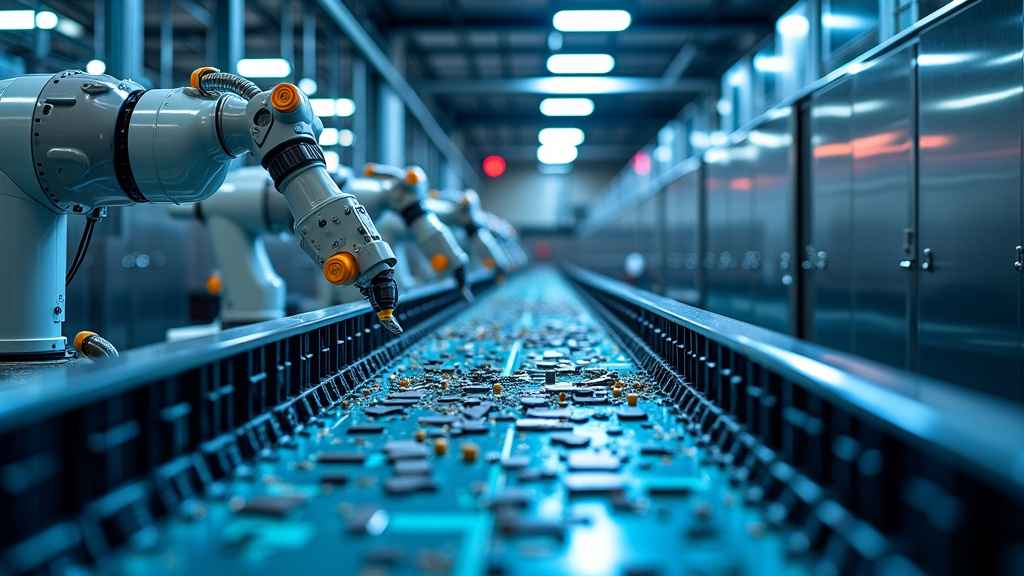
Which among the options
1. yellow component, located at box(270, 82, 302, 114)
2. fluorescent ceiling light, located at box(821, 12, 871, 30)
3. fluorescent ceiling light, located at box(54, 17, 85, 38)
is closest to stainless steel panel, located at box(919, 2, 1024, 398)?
fluorescent ceiling light, located at box(821, 12, 871, 30)

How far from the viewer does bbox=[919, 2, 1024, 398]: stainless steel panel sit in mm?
3889

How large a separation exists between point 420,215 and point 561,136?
19.5 metres

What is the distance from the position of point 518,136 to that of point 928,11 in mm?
22226

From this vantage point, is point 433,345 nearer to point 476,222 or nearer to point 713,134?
point 476,222

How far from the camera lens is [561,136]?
2431 centimetres

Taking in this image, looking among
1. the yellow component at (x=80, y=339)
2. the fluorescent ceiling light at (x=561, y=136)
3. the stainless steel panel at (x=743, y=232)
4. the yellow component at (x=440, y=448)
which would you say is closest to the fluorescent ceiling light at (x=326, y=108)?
the stainless steel panel at (x=743, y=232)

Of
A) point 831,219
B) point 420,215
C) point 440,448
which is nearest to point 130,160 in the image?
point 440,448

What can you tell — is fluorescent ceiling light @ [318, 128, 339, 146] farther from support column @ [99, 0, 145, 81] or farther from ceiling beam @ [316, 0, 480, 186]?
support column @ [99, 0, 145, 81]

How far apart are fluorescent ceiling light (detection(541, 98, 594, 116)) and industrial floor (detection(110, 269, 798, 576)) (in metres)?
16.5

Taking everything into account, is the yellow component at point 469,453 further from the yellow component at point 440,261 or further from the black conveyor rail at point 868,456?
the yellow component at point 440,261

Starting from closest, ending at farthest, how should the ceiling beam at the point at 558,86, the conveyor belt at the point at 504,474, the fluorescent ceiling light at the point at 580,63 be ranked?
the conveyor belt at the point at 504,474
the fluorescent ceiling light at the point at 580,63
the ceiling beam at the point at 558,86


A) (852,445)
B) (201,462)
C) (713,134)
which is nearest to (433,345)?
(201,462)

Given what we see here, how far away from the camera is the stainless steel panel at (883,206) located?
5.12 meters

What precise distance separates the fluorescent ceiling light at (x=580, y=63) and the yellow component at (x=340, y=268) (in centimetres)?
1331
